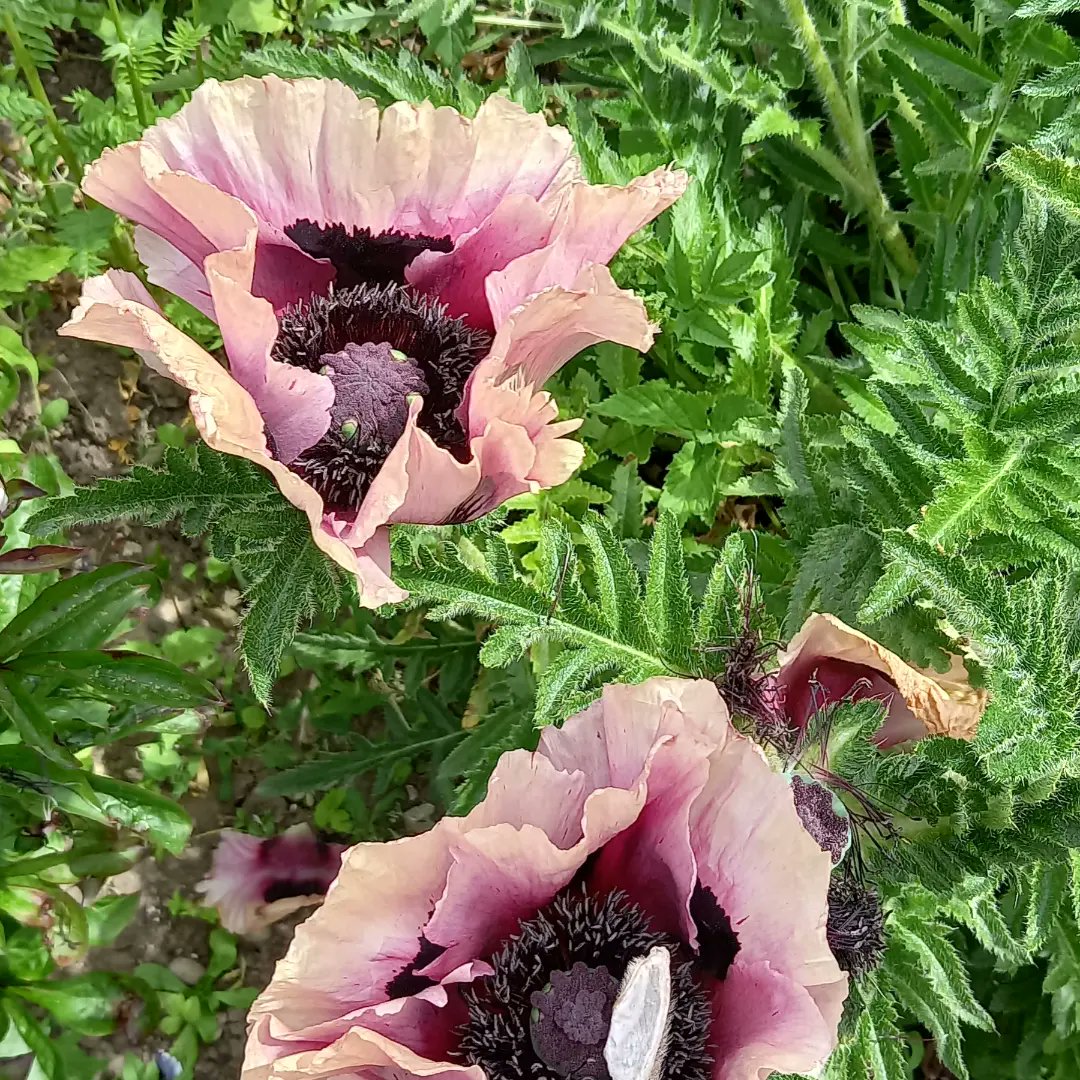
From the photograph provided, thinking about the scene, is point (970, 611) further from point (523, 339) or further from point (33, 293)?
point (33, 293)

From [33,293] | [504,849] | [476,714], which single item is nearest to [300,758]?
[476,714]

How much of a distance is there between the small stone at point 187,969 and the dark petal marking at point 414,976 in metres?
1.53

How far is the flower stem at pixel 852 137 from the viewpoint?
172cm

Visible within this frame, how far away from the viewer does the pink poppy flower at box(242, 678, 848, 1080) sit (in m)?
0.93

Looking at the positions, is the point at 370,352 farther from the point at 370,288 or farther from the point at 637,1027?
the point at 637,1027

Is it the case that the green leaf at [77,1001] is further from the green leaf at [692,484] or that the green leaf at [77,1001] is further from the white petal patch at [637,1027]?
the white petal patch at [637,1027]

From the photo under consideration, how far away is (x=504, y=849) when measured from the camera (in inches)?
38.1

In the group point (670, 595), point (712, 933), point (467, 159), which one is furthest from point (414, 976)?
point (467, 159)

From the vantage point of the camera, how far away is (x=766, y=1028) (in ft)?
3.13

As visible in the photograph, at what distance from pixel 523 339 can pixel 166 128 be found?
0.44 meters

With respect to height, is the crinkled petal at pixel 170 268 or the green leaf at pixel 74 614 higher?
the crinkled petal at pixel 170 268

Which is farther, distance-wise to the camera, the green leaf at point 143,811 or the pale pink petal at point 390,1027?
the green leaf at point 143,811

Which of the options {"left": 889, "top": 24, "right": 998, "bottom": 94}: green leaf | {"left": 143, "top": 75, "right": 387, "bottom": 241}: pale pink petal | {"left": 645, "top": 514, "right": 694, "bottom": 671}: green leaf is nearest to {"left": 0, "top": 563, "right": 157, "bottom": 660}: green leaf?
{"left": 143, "top": 75, "right": 387, "bottom": 241}: pale pink petal

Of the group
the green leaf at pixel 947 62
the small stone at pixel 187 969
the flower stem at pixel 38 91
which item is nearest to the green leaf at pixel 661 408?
the green leaf at pixel 947 62
